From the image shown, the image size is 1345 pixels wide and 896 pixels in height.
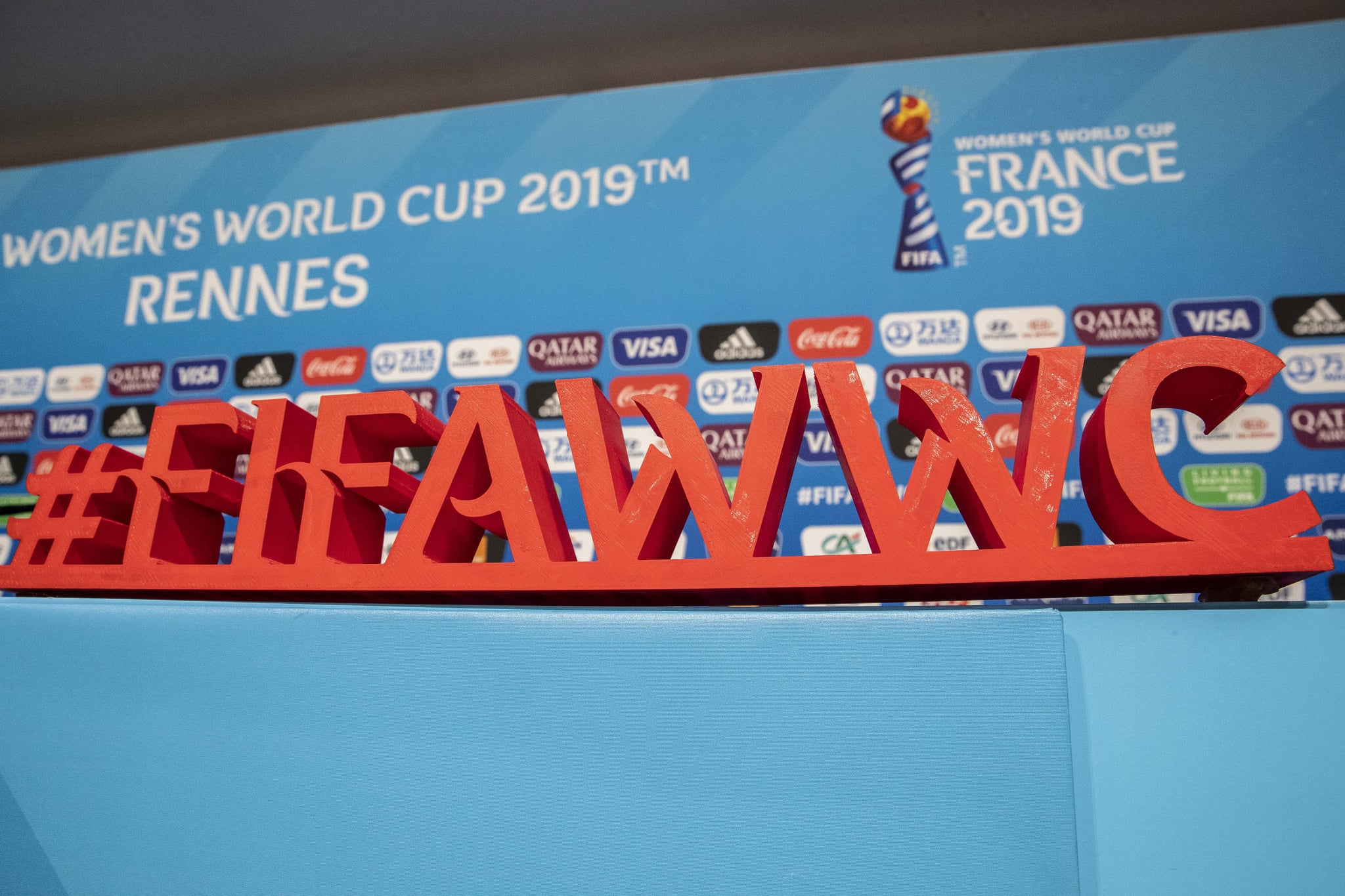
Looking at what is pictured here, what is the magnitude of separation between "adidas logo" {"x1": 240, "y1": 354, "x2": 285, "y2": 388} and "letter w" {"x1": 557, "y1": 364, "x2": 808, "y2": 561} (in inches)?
83.5

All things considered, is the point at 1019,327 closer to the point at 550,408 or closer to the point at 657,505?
the point at 550,408

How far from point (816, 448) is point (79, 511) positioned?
1953mm

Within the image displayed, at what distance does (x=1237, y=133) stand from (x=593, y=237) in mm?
2298

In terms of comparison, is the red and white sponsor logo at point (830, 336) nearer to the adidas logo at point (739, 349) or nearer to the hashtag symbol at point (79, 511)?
the adidas logo at point (739, 349)

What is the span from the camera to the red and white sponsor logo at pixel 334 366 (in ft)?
9.37

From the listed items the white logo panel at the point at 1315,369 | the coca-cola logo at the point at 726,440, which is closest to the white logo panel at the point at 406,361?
the coca-cola logo at the point at 726,440

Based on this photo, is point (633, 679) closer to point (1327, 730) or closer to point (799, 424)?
point (799, 424)

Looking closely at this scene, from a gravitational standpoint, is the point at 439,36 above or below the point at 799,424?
above

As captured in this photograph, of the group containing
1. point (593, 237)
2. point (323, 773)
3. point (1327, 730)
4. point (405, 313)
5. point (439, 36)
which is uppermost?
point (439, 36)

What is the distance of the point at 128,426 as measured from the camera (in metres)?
2.95

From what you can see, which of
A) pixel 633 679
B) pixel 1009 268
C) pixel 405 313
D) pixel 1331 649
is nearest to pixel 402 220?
pixel 405 313

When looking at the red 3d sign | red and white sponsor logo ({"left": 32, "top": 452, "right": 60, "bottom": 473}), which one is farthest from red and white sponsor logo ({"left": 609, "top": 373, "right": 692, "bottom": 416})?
red and white sponsor logo ({"left": 32, "top": 452, "right": 60, "bottom": 473})

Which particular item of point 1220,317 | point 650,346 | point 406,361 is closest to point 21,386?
point 406,361

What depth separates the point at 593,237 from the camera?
2.87m
